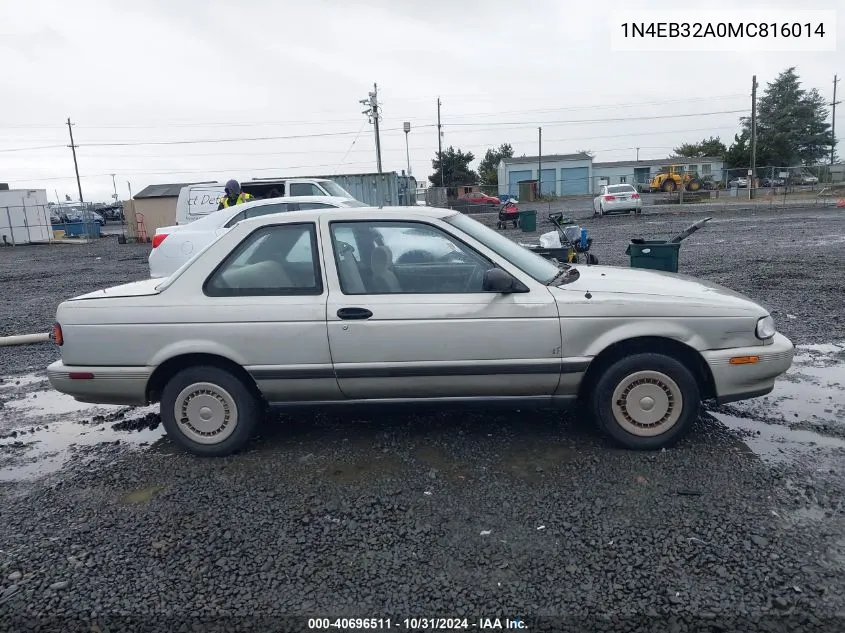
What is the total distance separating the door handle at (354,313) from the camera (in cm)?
404

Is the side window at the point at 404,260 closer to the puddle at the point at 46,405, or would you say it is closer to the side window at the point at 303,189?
the puddle at the point at 46,405

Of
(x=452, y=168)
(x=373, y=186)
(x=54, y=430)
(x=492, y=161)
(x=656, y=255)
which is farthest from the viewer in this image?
(x=492, y=161)

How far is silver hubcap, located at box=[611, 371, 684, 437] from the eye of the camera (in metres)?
4.02

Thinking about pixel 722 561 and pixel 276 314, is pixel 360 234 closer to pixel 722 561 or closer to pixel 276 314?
pixel 276 314

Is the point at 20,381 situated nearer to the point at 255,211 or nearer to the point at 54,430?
the point at 54,430

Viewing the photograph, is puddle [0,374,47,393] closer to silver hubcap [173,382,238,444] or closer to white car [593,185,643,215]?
silver hubcap [173,382,238,444]

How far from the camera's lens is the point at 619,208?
29.6 m

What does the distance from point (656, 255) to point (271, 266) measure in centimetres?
519

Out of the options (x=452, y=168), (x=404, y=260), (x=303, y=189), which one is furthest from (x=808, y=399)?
(x=452, y=168)

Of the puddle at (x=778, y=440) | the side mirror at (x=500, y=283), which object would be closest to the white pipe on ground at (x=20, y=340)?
the side mirror at (x=500, y=283)

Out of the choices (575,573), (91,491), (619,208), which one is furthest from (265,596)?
(619,208)

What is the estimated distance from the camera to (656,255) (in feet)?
25.5

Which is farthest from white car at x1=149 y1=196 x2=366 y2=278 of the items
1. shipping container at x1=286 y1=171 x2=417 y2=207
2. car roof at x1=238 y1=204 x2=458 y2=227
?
shipping container at x1=286 y1=171 x2=417 y2=207

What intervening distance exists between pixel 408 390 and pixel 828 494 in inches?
95.2
